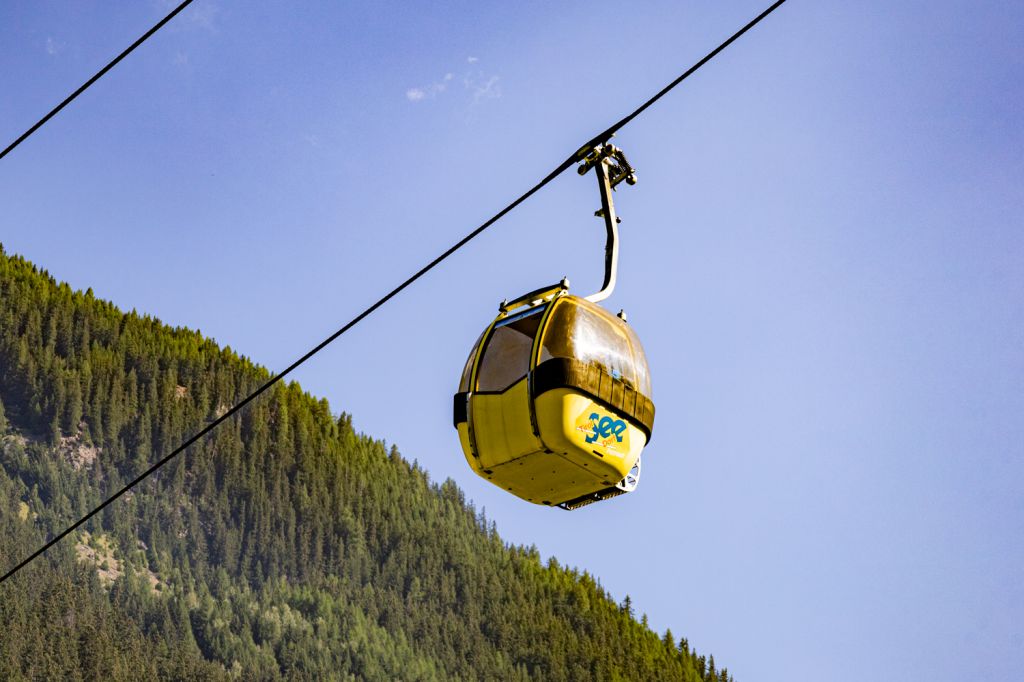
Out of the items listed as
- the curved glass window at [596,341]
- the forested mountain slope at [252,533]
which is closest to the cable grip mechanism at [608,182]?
the curved glass window at [596,341]

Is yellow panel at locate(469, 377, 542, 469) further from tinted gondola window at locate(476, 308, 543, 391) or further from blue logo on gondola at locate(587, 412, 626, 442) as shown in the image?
blue logo on gondola at locate(587, 412, 626, 442)

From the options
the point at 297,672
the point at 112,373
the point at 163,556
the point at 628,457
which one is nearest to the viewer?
the point at 628,457

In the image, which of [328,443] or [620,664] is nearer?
[620,664]

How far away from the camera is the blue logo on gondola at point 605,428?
11.0 m

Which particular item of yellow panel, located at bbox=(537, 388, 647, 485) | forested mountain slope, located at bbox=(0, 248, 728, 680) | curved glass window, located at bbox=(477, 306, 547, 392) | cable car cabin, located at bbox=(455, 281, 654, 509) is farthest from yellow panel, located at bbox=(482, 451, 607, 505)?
forested mountain slope, located at bbox=(0, 248, 728, 680)

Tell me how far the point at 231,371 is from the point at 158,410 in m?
7.79

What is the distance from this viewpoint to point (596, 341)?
1131cm

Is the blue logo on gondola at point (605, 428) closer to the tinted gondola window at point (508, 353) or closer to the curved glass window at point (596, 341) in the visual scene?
the curved glass window at point (596, 341)

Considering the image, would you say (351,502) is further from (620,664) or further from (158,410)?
(620,664)

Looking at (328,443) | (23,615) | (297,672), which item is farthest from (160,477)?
(23,615)

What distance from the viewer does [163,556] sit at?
436 ft

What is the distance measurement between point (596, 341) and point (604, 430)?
63cm

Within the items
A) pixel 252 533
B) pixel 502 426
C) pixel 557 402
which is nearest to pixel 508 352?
pixel 502 426

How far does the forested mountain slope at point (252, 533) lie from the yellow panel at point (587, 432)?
109823 mm
